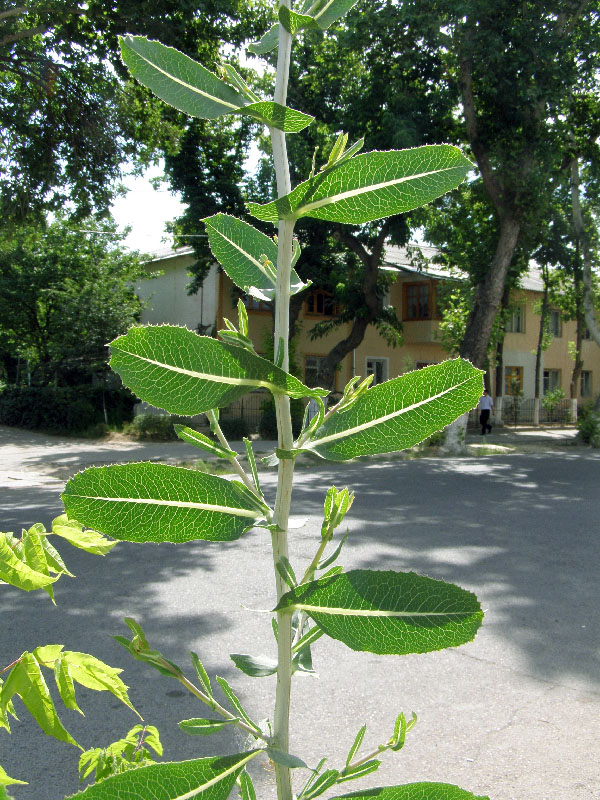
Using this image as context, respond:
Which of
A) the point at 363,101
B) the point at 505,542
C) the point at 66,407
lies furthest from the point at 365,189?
the point at 66,407

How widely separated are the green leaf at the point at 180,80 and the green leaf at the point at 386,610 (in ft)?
1.66

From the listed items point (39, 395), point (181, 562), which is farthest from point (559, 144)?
point (39, 395)

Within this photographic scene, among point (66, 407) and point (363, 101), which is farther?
point (66, 407)

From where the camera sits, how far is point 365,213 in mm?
879

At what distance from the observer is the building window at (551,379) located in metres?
40.8

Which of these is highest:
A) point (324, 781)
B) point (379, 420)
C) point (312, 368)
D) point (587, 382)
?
point (587, 382)

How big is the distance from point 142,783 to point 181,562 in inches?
278

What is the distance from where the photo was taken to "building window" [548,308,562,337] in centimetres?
4031

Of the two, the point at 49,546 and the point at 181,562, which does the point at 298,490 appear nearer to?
the point at 181,562

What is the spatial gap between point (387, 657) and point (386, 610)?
4575mm

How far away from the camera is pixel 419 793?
2.84 feet

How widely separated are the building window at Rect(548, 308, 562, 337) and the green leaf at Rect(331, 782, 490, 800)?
41313 millimetres

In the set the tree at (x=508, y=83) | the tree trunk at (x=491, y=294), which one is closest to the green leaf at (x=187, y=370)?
the tree at (x=508, y=83)

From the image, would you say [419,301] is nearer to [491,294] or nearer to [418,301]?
[418,301]
